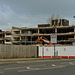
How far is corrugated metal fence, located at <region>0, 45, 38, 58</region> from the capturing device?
28.2 metres

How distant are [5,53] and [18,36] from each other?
48.7 m

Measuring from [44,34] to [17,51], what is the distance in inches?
1609

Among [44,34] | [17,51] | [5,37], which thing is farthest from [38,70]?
[5,37]

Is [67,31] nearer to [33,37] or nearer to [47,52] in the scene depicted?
[33,37]

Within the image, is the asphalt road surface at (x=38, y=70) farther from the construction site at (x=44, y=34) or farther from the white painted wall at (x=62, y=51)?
the construction site at (x=44, y=34)

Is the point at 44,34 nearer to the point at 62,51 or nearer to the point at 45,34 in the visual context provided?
the point at 45,34

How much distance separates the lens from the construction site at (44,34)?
67.4 meters

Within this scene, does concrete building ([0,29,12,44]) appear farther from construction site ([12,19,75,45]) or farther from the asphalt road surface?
the asphalt road surface

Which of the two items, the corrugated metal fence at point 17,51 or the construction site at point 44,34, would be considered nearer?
the corrugated metal fence at point 17,51

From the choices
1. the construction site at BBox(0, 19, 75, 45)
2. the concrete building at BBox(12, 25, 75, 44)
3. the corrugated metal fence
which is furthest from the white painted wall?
the concrete building at BBox(12, 25, 75, 44)

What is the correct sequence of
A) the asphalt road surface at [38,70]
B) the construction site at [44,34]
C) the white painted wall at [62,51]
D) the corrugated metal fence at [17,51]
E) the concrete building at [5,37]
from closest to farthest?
the asphalt road surface at [38,70] → the corrugated metal fence at [17,51] → the white painted wall at [62,51] → the construction site at [44,34] → the concrete building at [5,37]

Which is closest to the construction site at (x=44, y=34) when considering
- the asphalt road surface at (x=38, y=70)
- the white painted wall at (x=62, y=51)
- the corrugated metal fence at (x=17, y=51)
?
the white painted wall at (x=62, y=51)

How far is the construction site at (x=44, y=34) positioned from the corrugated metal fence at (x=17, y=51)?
115 feet

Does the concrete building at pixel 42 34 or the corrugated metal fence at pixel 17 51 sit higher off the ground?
the concrete building at pixel 42 34
